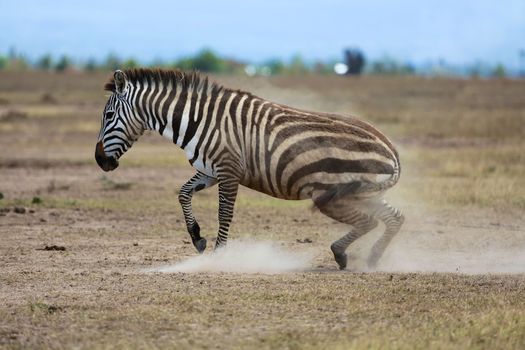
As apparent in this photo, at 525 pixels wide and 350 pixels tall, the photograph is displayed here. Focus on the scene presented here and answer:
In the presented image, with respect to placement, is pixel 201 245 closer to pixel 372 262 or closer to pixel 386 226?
pixel 372 262

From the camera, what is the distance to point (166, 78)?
37.9 ft

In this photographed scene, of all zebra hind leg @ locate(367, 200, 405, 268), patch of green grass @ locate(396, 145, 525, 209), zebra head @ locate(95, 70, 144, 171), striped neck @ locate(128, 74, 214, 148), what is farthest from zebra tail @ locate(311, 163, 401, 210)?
patch of green grass @ locate(396, 145, 525, 209)

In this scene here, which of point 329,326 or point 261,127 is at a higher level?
point 261,127

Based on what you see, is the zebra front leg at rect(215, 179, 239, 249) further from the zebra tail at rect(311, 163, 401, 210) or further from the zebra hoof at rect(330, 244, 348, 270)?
the zebra hoof at rect(330, 244, 348, 270)

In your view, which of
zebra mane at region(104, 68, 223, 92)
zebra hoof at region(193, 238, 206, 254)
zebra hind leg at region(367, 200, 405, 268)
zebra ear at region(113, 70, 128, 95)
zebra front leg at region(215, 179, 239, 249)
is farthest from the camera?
zebra mane at region(104, 68, 223, 92)

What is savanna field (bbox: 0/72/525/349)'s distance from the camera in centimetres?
794

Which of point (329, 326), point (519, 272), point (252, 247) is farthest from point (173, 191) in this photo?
point (329, 326)

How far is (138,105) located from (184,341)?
171 inches

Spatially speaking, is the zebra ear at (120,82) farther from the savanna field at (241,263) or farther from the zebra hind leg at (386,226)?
the zebra hind leg at (386,226)

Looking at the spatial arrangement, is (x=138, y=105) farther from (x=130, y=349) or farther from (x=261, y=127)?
(x=130, y=349)

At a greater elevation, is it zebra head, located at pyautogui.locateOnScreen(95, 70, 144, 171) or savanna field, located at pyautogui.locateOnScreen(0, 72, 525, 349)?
zebra head, located at pyautogui.locateOnScreen(95, 70, 144, 171)

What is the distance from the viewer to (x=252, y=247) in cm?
1205

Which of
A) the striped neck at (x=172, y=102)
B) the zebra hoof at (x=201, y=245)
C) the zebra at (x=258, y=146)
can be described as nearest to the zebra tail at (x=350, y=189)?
the zebra at (x=258, y=146)

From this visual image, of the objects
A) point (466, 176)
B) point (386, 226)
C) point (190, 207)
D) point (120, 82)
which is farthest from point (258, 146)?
point (466, 176)
